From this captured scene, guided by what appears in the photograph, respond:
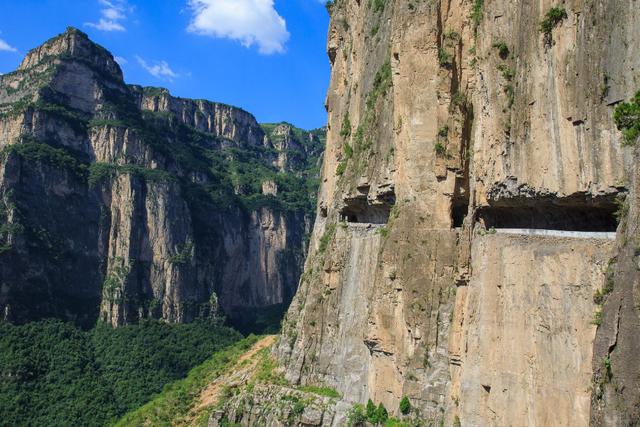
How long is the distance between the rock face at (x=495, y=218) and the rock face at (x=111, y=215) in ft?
199

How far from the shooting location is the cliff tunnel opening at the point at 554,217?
17516 mm

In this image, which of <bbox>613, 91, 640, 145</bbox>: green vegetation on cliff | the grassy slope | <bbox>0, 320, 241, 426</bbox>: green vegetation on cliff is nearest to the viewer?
<bbox>613, 91, 640, 145</bbox>: green vegetation on cliff

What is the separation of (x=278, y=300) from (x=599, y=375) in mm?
109600

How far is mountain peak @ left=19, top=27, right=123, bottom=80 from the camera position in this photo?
99562 millimetres

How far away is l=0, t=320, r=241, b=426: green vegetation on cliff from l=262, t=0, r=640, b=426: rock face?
39.9 m

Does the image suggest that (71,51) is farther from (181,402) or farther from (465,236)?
(465,236)

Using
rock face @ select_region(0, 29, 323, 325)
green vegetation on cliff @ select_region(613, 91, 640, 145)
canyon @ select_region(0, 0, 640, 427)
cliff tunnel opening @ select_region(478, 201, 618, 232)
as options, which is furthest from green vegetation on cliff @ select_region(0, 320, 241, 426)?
green vegetation on cliff @ select_region(613, 91, 640, 145)

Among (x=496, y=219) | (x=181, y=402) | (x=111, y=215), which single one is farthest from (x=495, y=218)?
(x=111, y=215)

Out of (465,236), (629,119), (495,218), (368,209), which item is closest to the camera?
(629,119)

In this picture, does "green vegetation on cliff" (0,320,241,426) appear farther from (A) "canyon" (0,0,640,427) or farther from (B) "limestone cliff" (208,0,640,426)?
(B) "limestone cliff" (208,0,640,426)

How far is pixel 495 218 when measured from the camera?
21844 millimetres

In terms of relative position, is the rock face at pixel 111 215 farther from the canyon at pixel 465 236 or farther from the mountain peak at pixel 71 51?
the canyon at pixel 465 236

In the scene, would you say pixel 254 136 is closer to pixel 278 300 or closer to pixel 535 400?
pixel 278 300

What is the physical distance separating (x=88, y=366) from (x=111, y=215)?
27.9m
